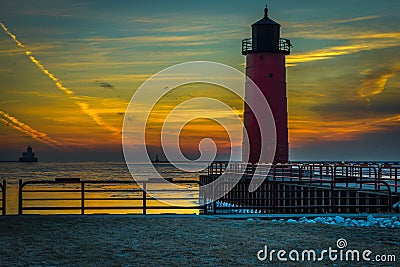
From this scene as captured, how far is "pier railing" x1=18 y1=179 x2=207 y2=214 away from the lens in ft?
71.3

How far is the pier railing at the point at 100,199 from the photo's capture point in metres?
21.7

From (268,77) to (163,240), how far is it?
35449mm

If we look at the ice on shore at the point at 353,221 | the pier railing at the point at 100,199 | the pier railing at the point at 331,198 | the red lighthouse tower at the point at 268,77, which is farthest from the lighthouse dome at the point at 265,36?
the ice on shore at the point at 353,221

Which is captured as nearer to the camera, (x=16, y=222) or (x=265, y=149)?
(x=16, y=222)

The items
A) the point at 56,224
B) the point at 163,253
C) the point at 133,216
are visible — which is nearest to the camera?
the point at 163,253

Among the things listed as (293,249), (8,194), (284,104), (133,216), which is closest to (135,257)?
(293,249)

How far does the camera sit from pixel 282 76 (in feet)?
168

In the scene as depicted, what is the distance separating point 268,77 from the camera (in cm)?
5066

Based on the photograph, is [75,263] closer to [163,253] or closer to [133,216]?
[163,253]

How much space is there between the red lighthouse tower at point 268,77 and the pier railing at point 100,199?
21.1ft

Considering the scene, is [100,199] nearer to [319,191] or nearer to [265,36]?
[319,191]

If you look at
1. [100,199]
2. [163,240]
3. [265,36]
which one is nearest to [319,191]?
[100,199]

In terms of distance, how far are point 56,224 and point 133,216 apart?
3.03 metres

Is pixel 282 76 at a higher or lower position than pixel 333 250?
higher
